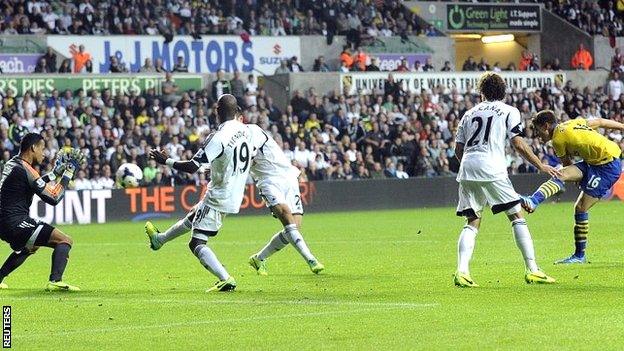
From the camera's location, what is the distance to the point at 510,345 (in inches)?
386

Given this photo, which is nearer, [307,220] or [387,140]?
[307,220]

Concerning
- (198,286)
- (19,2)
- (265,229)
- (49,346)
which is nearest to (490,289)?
(198,286)

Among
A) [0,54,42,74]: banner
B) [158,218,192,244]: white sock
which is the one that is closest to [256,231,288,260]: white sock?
[158,218,192,244]: white sock

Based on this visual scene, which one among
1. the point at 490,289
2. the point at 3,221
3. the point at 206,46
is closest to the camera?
the point at 490,289

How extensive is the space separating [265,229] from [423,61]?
1871cm

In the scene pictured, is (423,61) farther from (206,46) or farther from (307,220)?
(307,220)

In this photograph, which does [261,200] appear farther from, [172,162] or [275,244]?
[172,162]

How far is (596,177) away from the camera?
1748 cm

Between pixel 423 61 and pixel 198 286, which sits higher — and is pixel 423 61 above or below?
above

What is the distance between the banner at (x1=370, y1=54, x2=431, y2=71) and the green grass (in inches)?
876

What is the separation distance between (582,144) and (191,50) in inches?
1010

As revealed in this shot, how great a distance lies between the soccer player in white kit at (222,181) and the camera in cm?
1447

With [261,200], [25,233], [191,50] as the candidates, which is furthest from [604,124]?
[191,50]

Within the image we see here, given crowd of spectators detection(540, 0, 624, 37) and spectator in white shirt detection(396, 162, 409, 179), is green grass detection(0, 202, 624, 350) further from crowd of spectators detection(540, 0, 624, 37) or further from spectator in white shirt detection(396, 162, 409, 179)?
crowd of spectators detection(540, 0, 624, 37)
